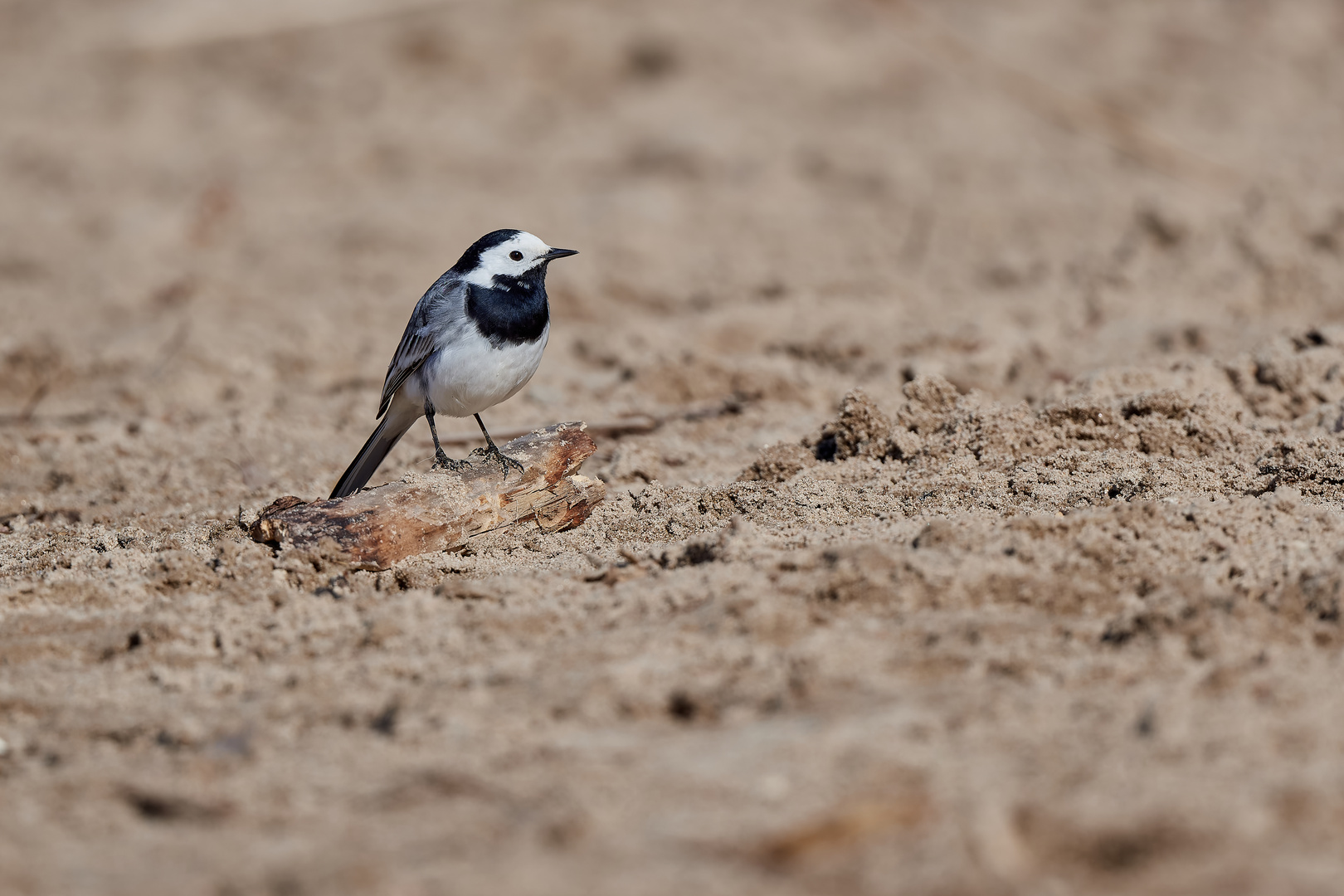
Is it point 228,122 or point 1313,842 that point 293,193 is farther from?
point 1313,842

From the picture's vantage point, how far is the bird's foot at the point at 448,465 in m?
4.29

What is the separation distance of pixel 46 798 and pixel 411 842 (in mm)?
851

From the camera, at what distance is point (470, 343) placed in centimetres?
469

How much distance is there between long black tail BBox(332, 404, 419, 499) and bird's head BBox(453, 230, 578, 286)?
2.06ft

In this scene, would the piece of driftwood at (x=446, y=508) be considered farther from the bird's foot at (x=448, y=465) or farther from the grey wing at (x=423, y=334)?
the grey wing at (x=423, y=334)

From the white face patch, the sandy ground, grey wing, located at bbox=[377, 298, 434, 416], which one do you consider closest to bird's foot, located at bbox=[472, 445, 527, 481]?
the sandy ground

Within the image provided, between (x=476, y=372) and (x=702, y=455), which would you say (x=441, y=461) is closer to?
(x=476, y=372)

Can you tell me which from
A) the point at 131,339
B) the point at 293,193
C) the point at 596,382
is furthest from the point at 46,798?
the point at 293,193

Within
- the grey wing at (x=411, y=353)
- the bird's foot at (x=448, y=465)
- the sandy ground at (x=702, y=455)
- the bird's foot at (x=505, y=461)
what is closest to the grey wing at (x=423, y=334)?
the grey wing at (x=411, y=353)

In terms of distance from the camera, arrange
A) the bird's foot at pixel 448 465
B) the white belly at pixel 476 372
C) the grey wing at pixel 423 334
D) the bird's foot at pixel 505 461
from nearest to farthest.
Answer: the bird's foot at pixel 505 461
the bird's foot at pixel 448 465
the white belly at pixel 476 372
the grey wing at pixel 423 334

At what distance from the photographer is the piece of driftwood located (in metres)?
3.83

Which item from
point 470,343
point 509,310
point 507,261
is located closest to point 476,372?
point 470,343

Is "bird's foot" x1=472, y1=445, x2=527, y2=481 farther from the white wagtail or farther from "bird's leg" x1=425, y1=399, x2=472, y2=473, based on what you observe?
the white wagtail

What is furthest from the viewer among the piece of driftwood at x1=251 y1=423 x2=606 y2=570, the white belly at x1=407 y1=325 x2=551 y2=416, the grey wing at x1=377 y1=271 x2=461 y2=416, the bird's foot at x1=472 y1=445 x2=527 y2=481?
the grey wing at x1=377 y1=271 x2=461 y2=416
